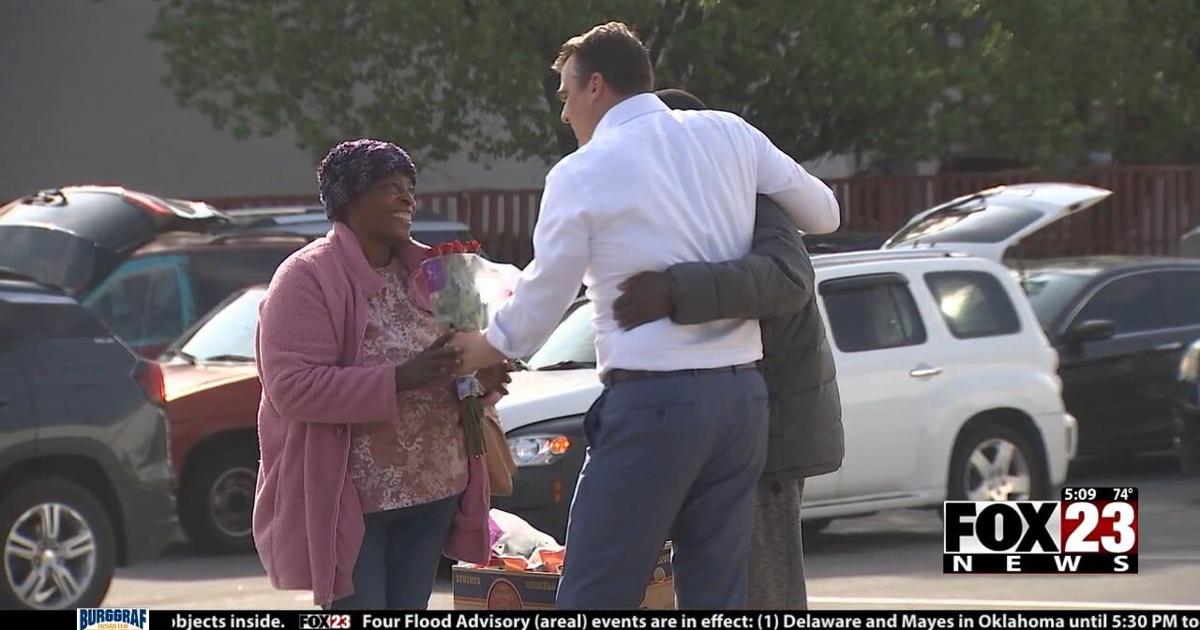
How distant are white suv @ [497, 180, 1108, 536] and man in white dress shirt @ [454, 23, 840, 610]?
4966mm

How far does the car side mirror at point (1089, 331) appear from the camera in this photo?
13070 mm

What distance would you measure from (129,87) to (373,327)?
71.7 ft

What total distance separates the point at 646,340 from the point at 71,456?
479cm

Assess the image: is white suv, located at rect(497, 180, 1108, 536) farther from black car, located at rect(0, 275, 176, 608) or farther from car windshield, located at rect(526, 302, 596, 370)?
black car, located at rect(0, 275, 176, 608)

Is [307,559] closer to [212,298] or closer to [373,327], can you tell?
[373,327]

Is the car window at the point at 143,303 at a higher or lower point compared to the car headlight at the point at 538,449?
higher

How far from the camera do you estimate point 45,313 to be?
8742 mm

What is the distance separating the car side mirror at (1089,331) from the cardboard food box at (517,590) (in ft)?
26.0
